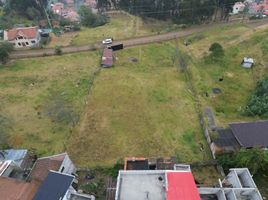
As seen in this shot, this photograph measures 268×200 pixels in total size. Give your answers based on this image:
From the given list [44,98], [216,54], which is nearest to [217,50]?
[216,54]

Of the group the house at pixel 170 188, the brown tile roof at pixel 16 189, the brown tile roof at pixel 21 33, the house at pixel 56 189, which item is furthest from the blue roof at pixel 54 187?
the brown tile roof at pixel 21 33

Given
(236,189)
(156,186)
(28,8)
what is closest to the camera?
(156,186)

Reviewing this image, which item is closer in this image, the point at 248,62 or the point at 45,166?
the point at 45,166

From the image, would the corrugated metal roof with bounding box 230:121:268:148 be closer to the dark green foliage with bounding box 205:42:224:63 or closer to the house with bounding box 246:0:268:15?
the dark green foliage with bounding box 205:42:224:63

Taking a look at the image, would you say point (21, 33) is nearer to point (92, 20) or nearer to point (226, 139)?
point (92, 20)

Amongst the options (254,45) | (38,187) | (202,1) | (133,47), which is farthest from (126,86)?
(202,1)

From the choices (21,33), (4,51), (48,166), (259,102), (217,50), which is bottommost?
(48,166)
